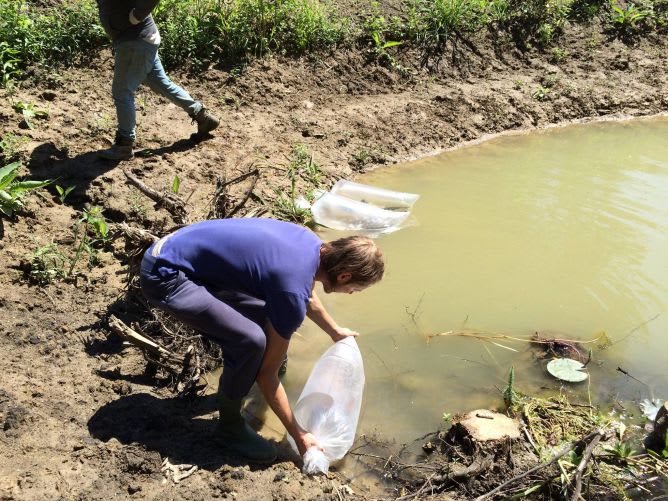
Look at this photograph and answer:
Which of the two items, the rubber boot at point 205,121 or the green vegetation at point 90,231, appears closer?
the green vegetation at point 90,231

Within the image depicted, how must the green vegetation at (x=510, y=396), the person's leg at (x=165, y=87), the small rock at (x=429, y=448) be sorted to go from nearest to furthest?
the small rock at (x=429, y=448) → the green vegetation at (x=510, y=396) → the person's leg at (x=165, y=87)

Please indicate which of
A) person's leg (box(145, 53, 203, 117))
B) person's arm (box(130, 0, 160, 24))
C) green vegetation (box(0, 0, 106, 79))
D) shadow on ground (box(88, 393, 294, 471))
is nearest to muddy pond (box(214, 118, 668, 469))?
shadow on ground (box(88, 393, 294, 471))

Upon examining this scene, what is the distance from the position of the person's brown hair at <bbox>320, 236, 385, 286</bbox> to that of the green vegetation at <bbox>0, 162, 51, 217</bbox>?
8.69ft

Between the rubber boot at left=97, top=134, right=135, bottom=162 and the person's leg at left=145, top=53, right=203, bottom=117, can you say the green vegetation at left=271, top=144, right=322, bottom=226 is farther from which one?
the rubber boot at left=97, top=134, right=135, bottom=162

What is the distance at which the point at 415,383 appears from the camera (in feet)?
12.5

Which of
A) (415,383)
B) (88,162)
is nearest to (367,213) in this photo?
(415,383)

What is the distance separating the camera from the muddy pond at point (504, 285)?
150 inches

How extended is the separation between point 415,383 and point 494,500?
0.93 meters

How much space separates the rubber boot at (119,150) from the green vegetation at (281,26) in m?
1.34

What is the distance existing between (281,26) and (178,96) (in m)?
2.18

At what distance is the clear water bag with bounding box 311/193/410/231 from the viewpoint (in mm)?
5332

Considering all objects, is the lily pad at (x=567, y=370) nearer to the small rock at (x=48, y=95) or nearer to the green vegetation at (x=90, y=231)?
the green vegetation at (x=90, y=231)

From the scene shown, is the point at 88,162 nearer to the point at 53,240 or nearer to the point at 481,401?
the point at 53,240

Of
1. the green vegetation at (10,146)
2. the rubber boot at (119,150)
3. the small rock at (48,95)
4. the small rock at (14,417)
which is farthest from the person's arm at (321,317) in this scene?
the small rock at (48,95)
